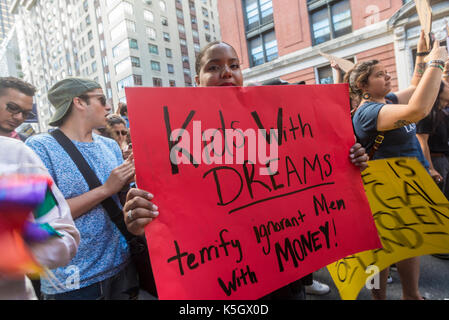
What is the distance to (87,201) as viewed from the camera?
1.05 metres

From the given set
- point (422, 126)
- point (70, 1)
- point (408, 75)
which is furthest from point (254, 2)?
point (70, 1)

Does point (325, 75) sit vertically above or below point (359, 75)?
above

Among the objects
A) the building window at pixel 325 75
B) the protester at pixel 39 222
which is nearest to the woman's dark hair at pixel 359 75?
the protester at pixel 39 222

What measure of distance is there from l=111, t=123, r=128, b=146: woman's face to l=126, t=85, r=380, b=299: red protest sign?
1.66 metres

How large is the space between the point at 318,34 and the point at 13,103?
13475 mm

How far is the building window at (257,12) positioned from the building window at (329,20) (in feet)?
6.86

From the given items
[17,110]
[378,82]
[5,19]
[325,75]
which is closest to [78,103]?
[17,110]

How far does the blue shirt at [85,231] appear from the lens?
103cm

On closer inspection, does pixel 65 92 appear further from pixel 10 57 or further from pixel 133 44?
pixel 133 44

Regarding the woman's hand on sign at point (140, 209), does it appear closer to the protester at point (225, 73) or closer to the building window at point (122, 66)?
the protester at point (225, 73)

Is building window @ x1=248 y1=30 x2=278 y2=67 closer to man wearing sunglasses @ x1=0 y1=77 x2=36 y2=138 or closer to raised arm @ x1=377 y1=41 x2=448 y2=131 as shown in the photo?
raised arm @ x1=377 y1=41 x2=448 y2=131

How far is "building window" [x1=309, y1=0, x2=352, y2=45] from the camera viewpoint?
37.2ft

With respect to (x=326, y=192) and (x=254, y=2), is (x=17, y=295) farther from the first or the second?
(x=254, y=2)

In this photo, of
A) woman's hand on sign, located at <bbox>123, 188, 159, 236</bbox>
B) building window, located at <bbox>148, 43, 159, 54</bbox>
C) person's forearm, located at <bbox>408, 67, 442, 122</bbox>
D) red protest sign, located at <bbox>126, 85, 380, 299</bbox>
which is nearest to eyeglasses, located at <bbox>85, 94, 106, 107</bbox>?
building window, located at <bbox>148, 43, 159, 54</bbox>
